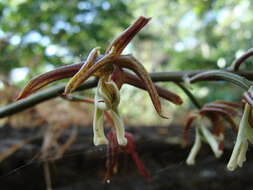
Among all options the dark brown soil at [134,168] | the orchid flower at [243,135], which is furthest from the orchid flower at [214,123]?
the dark brown soil at [134,168]

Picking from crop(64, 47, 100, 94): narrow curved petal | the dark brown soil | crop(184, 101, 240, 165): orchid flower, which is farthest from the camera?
the dark brown soil

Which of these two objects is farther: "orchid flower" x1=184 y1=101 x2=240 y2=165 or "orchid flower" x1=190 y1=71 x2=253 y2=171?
"orchid flower" x1=184 y1=101 x2=240 y2=165

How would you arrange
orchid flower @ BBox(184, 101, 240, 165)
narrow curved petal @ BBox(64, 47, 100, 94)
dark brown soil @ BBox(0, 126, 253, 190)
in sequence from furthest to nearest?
dark brown soil @ BBox(0, 126, 253, 190) < orchid flower @ BBox(184, 101, 240, 165) < narrow curved petal @ BBox(64, 47, 100, 94)

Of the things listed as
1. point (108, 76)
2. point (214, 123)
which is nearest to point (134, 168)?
point (214, 123)

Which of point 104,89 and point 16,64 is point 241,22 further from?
point 104,89

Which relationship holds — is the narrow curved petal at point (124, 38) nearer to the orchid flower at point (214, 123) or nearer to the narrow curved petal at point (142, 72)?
the narrow curved petal at point (142, 72)

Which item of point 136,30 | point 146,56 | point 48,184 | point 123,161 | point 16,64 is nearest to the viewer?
point 136,30

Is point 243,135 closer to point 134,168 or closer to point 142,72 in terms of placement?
point 142,72

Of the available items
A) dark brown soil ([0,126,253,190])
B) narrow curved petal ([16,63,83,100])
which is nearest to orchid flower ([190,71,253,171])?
narrow curved petal ([16,63,83,100])

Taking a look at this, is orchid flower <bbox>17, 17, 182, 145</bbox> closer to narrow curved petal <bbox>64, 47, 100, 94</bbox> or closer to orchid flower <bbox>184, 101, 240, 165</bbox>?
narrow curved petal <bbox>64, 47, 100, 94</bbox>

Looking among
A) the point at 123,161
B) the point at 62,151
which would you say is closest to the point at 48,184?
the point at 62,151

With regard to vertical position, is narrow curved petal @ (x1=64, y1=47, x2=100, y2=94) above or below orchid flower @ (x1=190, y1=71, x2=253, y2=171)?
above
